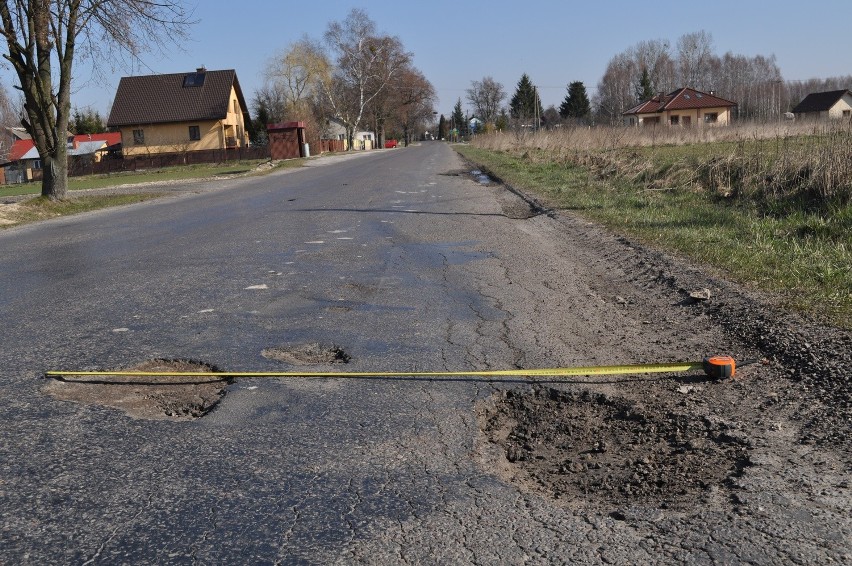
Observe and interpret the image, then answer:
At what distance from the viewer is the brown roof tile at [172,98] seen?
2506 inches

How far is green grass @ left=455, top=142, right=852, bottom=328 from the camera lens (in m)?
6.48

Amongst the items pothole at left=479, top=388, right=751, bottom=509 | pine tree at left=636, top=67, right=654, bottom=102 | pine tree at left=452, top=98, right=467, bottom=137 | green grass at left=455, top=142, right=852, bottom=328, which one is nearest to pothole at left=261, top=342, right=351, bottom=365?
pothole at left=479, top=388, right=751, bottom=509

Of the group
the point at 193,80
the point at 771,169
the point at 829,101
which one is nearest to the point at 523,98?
the point at 829,101

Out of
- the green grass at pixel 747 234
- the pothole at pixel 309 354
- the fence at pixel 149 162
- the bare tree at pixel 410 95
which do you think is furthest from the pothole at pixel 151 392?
the bare tree at pixel 410 95

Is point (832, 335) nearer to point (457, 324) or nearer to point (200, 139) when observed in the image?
point (457, 324)

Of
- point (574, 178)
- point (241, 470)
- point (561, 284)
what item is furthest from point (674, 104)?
point (241, 470)

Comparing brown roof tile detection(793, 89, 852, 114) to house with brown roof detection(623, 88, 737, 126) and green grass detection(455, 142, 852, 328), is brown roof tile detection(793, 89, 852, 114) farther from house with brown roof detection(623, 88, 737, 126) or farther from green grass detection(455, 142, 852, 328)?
green grass detection(455, 142, 852, 328)

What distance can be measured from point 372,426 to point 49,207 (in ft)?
62.4

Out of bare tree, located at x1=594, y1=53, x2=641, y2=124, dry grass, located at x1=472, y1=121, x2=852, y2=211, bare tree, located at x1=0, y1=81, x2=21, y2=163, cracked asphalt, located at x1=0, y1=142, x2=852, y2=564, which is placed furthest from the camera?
bare tree, located at x1=594, y1=53, x2=641, y2=124

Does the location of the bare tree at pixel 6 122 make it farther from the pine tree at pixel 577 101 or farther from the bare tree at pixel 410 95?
the pine tree at pixel 577 101

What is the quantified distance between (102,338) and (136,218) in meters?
11.5

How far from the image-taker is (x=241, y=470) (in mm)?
3521

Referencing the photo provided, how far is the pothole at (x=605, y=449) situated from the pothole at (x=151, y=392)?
1672 millimetres

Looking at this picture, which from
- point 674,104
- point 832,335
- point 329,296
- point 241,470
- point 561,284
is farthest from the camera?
point 674,104
